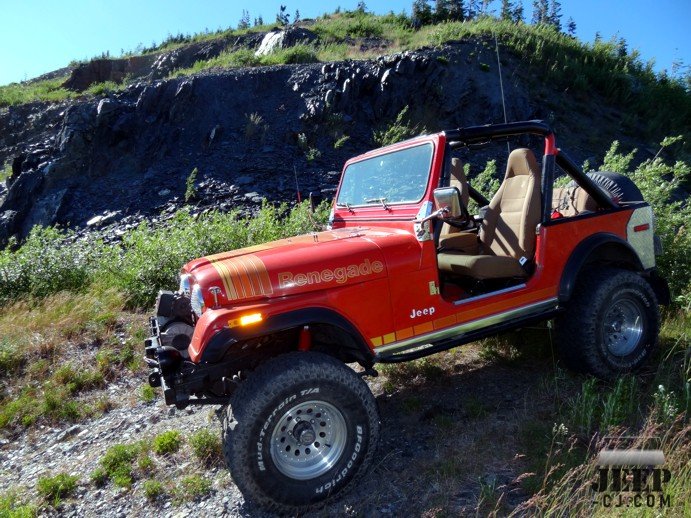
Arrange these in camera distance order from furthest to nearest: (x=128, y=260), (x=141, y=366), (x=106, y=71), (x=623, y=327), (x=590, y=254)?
1. (x=106, y=71)
2. (x=128, y=260)
3. (x=141, y=366)
4. (x=623, y=327)
5. (x=590, y=254)

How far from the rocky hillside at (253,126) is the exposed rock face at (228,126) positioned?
0.04 m

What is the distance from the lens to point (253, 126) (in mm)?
16500

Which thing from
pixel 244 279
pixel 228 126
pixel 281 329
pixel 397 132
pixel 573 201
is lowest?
pixel 281 329

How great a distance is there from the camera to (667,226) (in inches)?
230

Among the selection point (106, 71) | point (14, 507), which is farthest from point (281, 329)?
point (106, 71)

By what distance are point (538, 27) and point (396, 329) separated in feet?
80.7

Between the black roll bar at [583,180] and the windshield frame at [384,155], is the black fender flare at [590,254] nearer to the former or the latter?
the black roll bar at [583,180]

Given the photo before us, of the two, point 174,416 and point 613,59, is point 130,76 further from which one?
point 174,416

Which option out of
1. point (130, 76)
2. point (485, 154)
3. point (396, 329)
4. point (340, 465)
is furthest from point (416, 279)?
point (130, 76)

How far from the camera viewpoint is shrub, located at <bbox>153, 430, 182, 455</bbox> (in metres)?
3.73

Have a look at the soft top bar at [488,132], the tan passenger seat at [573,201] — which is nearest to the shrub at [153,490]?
the soft top bar at [488,132]

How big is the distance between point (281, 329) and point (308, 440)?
67cm

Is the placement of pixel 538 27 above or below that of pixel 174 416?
above

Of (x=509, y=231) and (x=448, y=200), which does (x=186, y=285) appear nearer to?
(x=448, y=200)
